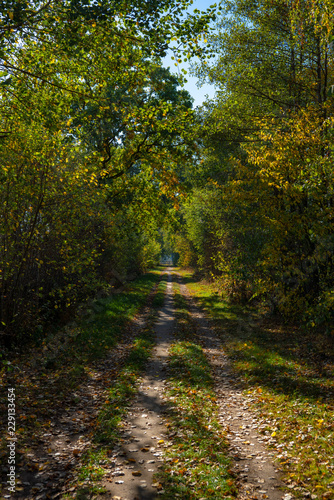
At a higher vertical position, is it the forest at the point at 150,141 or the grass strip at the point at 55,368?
the forest at the point at 150,141

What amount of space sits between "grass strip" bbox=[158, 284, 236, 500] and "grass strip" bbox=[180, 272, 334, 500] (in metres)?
1.05

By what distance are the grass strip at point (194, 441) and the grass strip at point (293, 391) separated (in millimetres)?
1049

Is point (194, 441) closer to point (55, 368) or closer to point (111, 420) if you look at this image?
point (111, 420)

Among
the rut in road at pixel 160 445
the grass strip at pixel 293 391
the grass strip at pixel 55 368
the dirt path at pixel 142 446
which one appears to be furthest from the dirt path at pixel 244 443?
the grass strip at pixel 55 368

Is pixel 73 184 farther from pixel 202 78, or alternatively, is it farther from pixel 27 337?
pixel 202 78

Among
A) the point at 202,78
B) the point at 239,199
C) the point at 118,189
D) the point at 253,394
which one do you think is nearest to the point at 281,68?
the point at 202,78

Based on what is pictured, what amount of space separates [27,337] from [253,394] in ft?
24.2

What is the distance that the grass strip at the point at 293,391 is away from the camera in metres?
5.81

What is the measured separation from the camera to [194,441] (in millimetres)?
6891

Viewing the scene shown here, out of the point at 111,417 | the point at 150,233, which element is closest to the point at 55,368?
the point at 111,417

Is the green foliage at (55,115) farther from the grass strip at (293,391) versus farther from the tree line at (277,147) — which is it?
the grass strip at (293,391)

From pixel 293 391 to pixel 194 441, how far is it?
3537 mm

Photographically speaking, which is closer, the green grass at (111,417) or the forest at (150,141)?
the green grass at (111,417)

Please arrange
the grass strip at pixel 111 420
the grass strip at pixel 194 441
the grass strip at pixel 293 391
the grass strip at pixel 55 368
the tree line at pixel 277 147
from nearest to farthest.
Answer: the grass strip at pixel 194 441, the grass strip at pixel 111 420, the grass strip at pixel 293 391, the grass strip at pixel 55 368, the tree line at pixel 277 147
